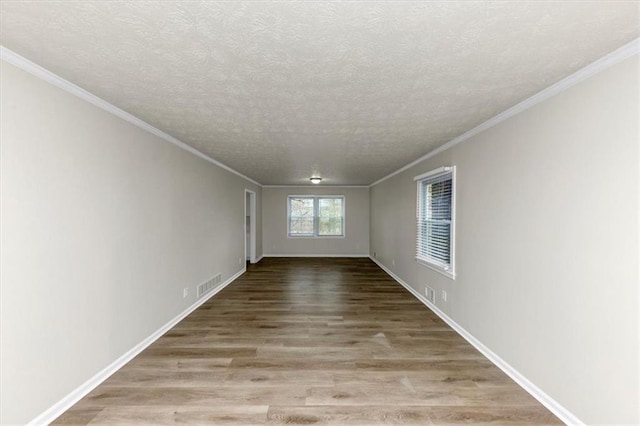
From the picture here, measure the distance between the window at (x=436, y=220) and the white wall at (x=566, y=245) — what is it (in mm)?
518

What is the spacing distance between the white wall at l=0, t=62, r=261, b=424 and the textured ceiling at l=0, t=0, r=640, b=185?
12.8 inches

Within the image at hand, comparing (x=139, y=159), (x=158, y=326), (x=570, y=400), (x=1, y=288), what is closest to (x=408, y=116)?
(x=570, y=400)

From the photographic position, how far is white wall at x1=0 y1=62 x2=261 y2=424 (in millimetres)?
1696

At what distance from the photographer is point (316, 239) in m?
9.03

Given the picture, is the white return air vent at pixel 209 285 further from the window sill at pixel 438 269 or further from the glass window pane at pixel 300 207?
the glass window pane at pixel 300 207

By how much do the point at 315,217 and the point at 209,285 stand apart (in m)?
4.77

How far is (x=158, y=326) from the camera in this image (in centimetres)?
321

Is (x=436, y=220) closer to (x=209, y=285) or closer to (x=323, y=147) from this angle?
(x=323, y=147)

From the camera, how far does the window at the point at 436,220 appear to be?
367 cm

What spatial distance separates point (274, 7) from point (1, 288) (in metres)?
2.09

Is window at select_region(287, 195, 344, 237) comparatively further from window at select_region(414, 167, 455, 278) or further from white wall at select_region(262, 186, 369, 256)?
window at select_region(414, 167, 455, 278)

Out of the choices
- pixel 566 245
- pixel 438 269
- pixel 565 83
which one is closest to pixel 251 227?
pixel 438 269

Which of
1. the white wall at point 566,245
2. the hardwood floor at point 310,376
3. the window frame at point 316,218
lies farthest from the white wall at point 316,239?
the white wall at point 566,245

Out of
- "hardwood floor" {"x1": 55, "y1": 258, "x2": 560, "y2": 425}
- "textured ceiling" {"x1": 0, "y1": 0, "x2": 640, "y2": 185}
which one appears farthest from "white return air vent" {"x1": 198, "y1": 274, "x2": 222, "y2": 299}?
"textured ceiling" {"x1": 0, "y1": 0, "x2": 640, "y2": 185}
